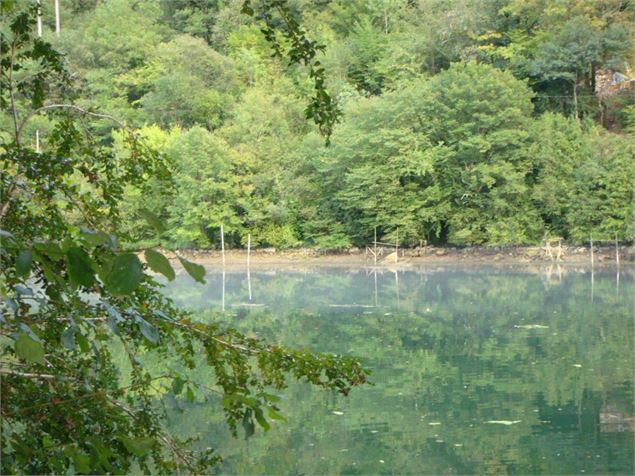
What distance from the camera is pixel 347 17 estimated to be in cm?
3975

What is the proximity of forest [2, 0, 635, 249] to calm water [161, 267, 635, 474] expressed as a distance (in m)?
6.13

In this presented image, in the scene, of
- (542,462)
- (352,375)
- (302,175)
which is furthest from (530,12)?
(352,375)

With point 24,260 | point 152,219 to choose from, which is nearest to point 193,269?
point 152,219

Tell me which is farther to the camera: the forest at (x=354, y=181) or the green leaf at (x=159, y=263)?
the forest at (x=354, y=181)

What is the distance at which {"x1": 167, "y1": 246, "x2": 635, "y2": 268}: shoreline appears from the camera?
90.4 ft

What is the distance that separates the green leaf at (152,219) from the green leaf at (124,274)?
0.18 feet

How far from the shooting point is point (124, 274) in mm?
1111

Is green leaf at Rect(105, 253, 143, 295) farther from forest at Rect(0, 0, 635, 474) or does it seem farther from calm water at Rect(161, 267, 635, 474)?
calm water at Rect(161, 267, 635, 474)

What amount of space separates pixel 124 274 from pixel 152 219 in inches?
4.1

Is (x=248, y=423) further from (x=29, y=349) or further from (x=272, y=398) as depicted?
(x=29, y=349)

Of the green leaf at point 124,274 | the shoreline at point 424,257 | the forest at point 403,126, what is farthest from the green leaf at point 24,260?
the shoreline at point 424,257

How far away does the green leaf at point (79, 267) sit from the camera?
1.14m

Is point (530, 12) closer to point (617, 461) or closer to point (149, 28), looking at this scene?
point (149, 28)

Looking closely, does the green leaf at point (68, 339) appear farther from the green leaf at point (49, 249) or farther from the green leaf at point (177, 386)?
the green leaf at point (49, 249)
